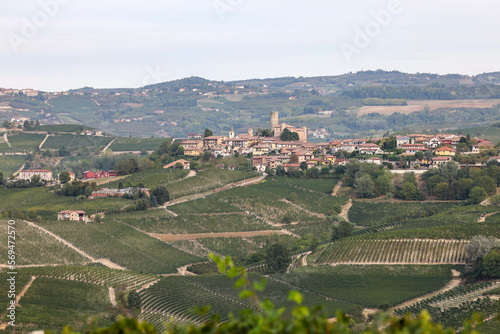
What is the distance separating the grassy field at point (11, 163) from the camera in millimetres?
87062

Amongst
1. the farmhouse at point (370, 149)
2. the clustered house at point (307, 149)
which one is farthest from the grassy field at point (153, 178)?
the farmhouse at point (370, 149)

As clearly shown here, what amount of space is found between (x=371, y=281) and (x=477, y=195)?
22.8 m

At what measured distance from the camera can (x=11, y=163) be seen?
8962cm

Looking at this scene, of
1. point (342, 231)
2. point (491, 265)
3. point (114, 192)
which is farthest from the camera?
point (114, 192)

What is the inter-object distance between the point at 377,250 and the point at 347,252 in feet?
6.16

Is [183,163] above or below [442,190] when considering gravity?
above

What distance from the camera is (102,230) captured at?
4772 centimetres

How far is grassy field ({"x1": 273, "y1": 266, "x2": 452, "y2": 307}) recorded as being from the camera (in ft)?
112

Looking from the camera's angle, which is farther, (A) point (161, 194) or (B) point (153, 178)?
(B) point (153, 178)

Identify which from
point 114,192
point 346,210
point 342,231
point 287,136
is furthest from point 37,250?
point 287,136

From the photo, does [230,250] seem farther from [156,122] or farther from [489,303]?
[156,122]

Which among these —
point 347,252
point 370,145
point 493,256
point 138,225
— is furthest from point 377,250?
point 370,145

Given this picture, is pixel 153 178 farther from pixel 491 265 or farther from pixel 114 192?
pixel 491 265

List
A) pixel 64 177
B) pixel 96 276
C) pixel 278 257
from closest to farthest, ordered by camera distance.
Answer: pixel 96 276 < pixel 278 257 < pixel 64 177
